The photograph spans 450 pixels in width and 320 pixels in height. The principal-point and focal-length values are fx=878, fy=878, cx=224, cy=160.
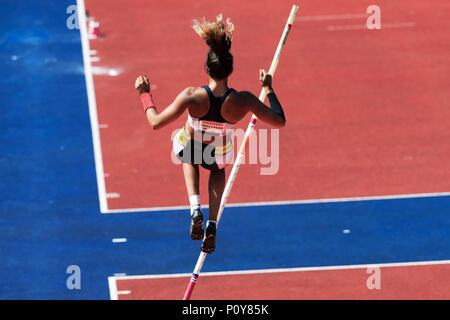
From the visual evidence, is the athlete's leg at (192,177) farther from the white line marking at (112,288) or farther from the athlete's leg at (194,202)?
the white line marking at (112,288)

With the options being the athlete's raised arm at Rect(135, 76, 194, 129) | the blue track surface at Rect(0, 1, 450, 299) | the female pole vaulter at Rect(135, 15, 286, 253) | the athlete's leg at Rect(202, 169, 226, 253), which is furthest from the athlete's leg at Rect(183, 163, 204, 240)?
the blue track surface at Rect(0, 1, 450, 299)

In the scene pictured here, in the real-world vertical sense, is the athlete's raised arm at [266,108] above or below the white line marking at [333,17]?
below

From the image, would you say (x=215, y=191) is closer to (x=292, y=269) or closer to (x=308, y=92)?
(x=292, y=269)

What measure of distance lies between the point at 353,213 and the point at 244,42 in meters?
8.82

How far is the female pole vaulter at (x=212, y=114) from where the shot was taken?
34.7ft

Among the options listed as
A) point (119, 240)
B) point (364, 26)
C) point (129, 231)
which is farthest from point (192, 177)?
point (364, 26)

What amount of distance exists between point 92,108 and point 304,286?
8995 millimetres

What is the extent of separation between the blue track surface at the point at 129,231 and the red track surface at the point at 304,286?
38 centimetres

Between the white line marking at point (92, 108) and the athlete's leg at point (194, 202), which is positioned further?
the white line marking at point (92, 108)

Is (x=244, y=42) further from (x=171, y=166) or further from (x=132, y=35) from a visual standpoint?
(x=171, y=166)

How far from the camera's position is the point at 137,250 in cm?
2112

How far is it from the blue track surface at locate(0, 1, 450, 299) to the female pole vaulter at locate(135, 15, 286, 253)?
356 inches

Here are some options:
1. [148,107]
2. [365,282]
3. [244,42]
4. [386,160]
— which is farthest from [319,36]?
A: [148,107]

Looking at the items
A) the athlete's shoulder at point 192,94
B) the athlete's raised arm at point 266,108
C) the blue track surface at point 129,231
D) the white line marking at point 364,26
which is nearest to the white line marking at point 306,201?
the blue track surface at point 129,231
